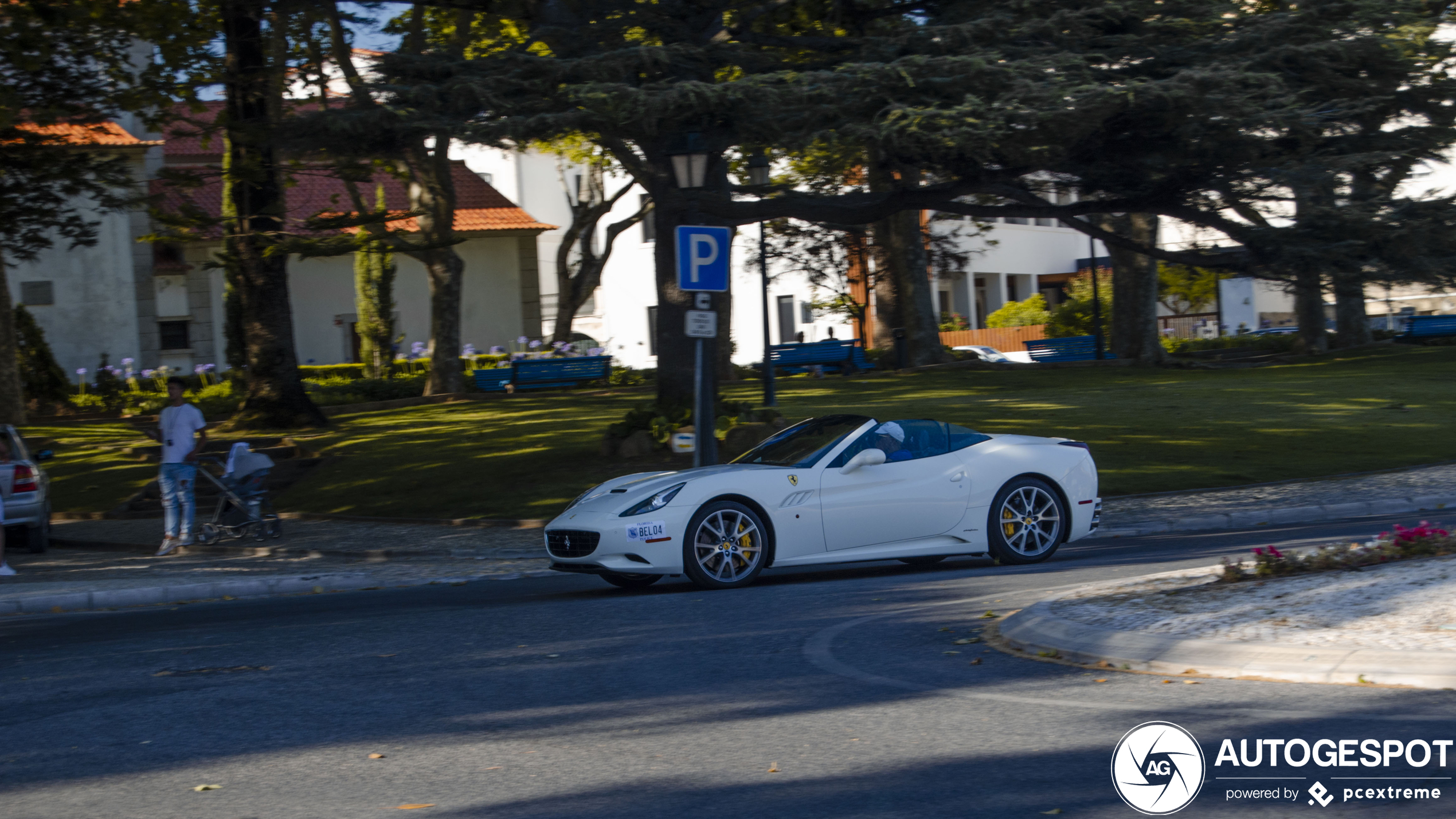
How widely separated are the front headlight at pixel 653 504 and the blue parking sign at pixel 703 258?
3890 millimetres

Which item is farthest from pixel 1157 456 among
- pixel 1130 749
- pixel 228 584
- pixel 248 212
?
pixel 248 212

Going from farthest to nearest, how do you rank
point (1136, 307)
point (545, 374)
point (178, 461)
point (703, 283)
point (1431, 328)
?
point (1431, 328) → point (1136, 307) → point (545, 374) → point (178, 461) → point (703, 283)

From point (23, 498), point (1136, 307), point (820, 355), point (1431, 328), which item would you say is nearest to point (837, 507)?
point (23, 498)

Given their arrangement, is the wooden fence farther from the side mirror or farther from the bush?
the side mirror

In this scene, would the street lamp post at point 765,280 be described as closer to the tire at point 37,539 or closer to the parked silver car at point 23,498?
the parked silver car at point 23,498

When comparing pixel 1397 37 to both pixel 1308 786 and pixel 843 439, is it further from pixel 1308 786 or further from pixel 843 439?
pixel 1308 786

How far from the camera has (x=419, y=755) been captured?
213 inches

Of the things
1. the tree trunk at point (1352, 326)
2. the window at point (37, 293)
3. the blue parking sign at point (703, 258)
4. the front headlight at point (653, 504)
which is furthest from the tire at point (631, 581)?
the window at point (37, 293)

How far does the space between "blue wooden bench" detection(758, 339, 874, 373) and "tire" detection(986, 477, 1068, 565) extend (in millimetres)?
24069

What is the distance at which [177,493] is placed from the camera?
15.1m

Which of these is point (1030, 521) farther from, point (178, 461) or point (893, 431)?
point (178, 461)

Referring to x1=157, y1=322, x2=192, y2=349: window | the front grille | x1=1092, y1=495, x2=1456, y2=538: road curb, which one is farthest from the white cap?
x1=157, y1=322, x2=192, y2=349: window

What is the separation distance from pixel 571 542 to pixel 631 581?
2.61 feet

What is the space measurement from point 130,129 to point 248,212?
80.5 ft
